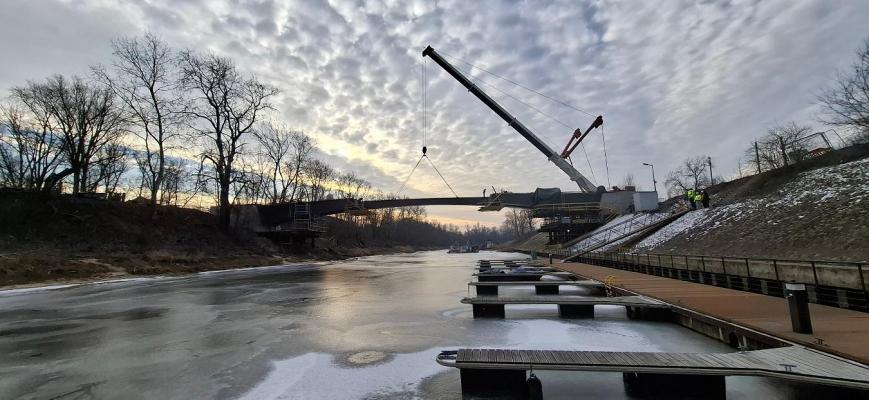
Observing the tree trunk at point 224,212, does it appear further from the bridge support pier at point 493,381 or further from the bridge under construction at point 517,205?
the bridge support pier at point 493,381

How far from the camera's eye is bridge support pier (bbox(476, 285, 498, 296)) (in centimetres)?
1830

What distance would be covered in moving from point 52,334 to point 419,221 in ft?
547

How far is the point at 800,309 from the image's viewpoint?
7.15m

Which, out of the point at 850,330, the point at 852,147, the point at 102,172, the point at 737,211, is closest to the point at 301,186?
the point at 102,172

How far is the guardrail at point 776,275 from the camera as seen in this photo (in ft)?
32.8

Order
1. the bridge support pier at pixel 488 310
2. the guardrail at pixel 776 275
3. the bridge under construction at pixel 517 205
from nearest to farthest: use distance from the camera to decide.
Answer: the guardrail at pixel 776 275 → the bridge support pier at pixel 488 310 → the bridge under construction at pixel 517 205

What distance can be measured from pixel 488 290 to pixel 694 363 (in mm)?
13380

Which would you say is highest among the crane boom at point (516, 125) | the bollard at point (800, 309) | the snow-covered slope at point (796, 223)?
the crane boom at point (516, 125)

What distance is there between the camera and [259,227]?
53.6 meters

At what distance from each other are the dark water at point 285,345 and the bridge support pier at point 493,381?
279 mm

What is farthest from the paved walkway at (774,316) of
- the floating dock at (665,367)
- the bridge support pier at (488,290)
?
the bridge support pier at (488,290)

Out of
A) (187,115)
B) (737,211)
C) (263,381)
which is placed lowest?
(263,381)

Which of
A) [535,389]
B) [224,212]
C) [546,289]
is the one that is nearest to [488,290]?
[546,289]

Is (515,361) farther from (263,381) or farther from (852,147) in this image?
(852,147)
